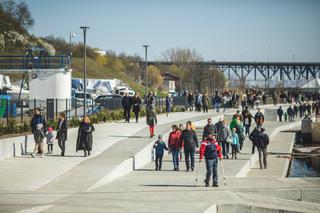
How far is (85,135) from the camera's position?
2522cm

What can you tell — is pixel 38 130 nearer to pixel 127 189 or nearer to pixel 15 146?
pixel 15 146

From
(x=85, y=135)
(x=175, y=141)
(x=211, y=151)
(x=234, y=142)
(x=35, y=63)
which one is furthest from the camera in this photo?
(x=35, y=63)

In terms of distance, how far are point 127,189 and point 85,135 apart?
223 inches

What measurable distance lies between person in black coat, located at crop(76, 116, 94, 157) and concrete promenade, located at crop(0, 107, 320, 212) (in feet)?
1.34

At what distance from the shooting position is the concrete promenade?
682 inches

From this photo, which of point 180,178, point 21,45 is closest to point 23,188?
point 180,178

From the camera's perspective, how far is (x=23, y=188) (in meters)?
19.2

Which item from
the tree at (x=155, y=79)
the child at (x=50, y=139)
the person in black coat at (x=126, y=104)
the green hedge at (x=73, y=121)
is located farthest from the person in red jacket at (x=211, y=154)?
the tree at (x=155, y=79)

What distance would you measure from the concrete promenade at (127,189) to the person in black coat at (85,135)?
409mm

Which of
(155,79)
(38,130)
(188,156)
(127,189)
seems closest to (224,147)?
(188,156)

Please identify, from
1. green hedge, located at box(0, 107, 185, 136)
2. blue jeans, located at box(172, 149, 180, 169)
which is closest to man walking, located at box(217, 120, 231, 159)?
blue jeans, located at box(172, 149, 180, 169)

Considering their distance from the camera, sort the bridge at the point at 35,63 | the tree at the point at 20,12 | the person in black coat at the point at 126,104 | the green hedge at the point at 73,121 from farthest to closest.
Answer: the tree at the point at 20,12
the bridge at the point at 35,63
the person in black coat at the point at 126,104
the green hedge at the point at 73,121

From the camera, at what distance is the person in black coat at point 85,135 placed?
2495 centimetres

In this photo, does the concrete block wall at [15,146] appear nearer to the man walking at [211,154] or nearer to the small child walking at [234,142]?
the man walking at [211,154]
